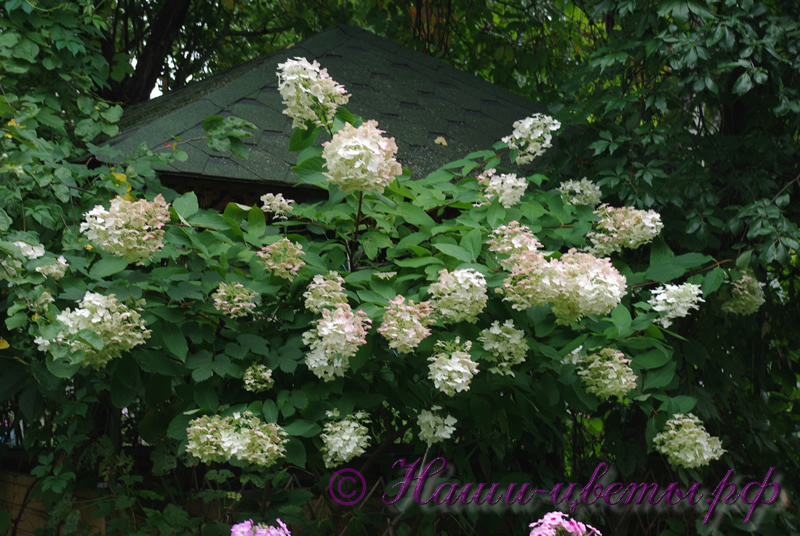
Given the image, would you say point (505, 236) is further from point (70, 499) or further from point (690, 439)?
point (70, 499)

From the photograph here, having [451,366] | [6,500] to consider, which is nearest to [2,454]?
[6,500]

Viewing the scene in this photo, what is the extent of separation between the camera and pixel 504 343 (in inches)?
84.4

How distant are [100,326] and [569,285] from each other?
1.23m

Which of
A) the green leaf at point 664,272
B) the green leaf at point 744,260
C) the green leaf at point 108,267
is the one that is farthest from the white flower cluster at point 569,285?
the green leaf at point 108,267

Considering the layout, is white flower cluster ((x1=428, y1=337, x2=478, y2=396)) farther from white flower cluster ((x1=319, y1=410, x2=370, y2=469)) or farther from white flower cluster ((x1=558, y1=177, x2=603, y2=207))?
white flower cluster ((x1=558, y1=177, x2=603, y2=207))

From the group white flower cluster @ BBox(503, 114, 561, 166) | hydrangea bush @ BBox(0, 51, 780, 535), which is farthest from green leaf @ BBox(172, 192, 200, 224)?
white flower cluster @ BBox(503, 114, 561, 166)

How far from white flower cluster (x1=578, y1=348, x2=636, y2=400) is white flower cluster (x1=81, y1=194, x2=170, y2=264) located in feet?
4.17

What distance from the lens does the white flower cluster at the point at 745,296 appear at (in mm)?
2898

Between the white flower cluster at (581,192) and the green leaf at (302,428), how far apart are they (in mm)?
1476

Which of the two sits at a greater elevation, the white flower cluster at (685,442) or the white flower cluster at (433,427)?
the white flower cluster at (685,442)

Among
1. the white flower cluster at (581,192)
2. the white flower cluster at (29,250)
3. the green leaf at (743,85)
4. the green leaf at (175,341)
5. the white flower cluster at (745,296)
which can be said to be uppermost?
the green leaf at (743,85)

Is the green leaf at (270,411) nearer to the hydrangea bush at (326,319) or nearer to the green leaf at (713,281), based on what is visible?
the hydrangea bush at (326,319)

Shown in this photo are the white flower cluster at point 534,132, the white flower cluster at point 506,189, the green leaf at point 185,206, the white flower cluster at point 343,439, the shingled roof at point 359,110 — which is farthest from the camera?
the shingled roof at point 359,110

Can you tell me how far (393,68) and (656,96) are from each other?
171 cm
